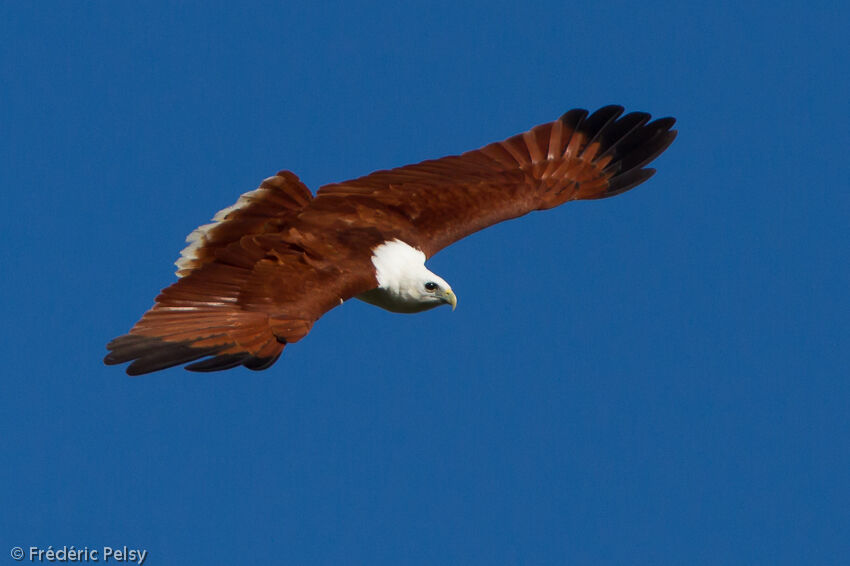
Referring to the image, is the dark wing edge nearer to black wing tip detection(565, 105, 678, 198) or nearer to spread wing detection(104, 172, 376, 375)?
spread wing detection(104, 172, 376, 375)

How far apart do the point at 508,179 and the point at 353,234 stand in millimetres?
1779

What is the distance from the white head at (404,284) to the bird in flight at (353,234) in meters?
0.01

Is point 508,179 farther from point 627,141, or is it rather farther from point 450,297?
point 450,297

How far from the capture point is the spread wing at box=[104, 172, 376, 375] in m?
9.50

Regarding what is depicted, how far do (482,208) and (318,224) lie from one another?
1.48 meters

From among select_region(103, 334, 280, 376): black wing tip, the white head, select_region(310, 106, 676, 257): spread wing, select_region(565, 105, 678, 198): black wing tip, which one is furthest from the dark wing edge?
select_region(565, 105, 678, 198): black wing tip

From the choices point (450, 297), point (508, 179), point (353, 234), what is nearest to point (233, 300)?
point (353, 234)

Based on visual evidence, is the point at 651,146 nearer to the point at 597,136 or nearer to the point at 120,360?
the point at 597,136

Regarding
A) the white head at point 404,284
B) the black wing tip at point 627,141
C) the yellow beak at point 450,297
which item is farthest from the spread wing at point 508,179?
the yellow beak at point 450,297

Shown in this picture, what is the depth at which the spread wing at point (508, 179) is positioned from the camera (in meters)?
11.3

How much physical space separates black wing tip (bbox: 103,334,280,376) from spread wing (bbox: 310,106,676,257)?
1.99 m

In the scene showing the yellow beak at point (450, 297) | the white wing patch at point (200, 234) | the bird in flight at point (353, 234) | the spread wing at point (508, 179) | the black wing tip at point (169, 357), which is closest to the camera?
the black wing tip at point (169, 357)

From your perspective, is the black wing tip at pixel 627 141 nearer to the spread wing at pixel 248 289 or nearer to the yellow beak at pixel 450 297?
the yellow beak at pixel 450 297

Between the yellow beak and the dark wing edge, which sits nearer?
the dark wing edge
